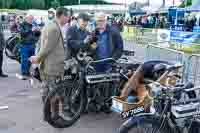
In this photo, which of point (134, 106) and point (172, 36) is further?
point (172, 36)

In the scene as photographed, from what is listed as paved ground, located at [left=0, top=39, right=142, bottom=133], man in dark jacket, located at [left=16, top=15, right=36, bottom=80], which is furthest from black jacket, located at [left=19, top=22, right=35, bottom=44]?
paved ground, located at [left=0, top=39, right=142, bottom=133]

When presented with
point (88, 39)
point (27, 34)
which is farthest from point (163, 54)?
→ point (27, 34)

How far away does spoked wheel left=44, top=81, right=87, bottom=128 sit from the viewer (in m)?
6.07

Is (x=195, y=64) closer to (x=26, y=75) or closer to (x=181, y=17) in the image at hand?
(x=26, y=75)

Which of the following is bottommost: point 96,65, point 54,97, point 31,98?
point 31,98

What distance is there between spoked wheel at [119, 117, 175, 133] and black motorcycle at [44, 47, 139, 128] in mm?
1949

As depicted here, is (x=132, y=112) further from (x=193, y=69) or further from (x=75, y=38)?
(x=193, y=69)

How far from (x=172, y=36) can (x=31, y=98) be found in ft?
45.6

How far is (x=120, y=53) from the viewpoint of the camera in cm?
680

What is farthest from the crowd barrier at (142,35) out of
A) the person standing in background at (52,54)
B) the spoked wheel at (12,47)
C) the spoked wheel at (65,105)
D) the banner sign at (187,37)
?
the spoked wheel at (65,105)

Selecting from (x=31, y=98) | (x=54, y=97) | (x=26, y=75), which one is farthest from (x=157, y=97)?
(x=26, y=75)

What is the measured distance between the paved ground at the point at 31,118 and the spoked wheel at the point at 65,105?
147mm

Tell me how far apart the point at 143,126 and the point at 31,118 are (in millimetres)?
3028

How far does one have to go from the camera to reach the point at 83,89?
6.39 metres
